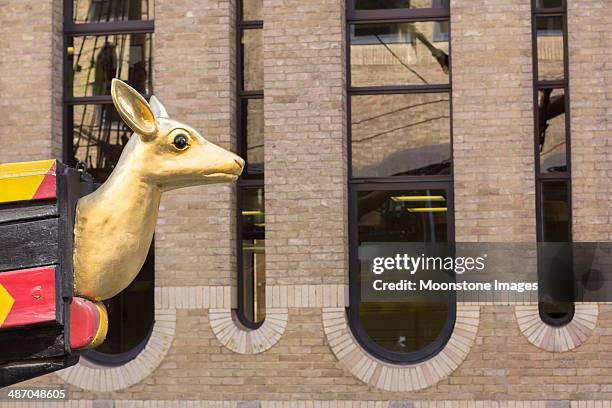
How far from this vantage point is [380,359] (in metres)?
9.22

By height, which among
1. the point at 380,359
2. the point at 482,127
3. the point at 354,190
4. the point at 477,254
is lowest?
the point at 380,359

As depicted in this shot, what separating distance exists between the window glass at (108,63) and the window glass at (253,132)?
110 cm

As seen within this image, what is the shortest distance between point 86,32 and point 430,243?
14.1ft

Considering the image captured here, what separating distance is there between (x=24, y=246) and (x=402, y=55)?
656 cm

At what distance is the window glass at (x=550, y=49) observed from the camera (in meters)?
9.45

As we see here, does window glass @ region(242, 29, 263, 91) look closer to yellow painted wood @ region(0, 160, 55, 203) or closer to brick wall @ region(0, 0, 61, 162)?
brick wall @ region(0, 0, 61, 162)

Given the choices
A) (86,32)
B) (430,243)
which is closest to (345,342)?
(430,243)

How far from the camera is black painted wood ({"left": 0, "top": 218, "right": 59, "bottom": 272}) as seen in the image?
358cm

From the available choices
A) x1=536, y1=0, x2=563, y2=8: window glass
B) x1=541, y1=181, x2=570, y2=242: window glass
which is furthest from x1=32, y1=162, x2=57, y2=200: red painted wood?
x1=536, y1=0, x2=563, y2=8: window glass

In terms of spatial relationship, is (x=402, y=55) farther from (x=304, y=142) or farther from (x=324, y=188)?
(x=324, y=188)

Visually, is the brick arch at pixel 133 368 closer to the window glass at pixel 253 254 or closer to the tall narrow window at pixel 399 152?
the window glass at pixel 253 254

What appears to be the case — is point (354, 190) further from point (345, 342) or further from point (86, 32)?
point (86, 32)

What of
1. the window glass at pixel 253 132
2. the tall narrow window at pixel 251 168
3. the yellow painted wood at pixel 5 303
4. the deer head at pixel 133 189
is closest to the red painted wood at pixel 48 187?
the deer head at pixel 133 189

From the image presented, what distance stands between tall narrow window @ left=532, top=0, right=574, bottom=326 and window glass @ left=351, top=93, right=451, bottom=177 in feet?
3.07
